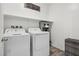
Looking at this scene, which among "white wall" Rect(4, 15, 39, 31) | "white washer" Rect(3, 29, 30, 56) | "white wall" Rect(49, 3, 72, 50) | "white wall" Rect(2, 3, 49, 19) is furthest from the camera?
"white wall" Rect(49, 3, 72, 50)

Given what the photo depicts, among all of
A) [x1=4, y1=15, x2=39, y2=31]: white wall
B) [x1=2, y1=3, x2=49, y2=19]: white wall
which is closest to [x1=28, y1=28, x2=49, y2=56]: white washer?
[x1=4, y1=15, x2=39, y2=31]: white wall

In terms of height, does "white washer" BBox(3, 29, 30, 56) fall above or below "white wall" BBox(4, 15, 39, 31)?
below

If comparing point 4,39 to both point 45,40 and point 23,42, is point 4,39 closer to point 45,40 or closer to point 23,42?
point 23,42

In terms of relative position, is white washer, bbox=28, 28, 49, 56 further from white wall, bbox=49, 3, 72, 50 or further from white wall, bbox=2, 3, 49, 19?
white wall, bbox=49, 3, 72, 50

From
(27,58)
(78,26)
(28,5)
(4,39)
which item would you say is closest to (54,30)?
(78,26)

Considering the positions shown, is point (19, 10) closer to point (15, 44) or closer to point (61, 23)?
point (15, 44)

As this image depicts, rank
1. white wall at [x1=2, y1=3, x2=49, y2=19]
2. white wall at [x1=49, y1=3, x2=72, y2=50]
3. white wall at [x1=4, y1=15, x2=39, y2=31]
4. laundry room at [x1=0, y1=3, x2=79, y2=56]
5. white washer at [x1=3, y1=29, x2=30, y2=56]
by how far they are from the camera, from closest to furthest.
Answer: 1. white washer at [x1=3, y1=29, x2=30, y2=56]
2. laundry room at [x1=0, y1=3, x2=79, y2=56]
3. white wall at [x1=2, y1=3, x2=49, y2=19]
4. white wall at [x1=4, y1=15, x2=39, y2=31]
5. white wall at [x1=49, y1=3, x2=72, y2=50]

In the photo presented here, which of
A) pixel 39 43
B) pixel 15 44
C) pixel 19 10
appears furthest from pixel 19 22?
pixel 39 43

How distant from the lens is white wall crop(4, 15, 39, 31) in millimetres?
2074

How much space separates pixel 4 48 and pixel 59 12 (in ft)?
8.93

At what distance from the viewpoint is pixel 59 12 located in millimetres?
3113

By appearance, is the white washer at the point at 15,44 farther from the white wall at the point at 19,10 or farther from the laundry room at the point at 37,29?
the white wall at the point at 19,10

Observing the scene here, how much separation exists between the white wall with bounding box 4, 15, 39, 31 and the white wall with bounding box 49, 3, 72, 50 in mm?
1050

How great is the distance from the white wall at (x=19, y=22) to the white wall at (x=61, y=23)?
1.05 metres
